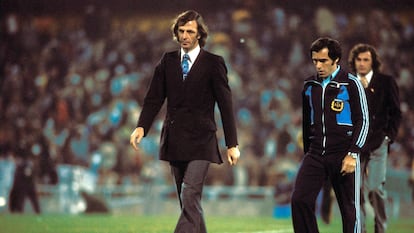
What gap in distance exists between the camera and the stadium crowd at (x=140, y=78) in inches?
757

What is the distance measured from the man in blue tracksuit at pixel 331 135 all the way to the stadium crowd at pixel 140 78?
36.9 feet

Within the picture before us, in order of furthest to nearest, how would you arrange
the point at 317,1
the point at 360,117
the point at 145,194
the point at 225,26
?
the point at 225,26 → the point at 317,1 → the point at 145,194 → the point at 360,117

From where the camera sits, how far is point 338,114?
7.10 metres

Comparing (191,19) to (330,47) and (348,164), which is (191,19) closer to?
(330,47)

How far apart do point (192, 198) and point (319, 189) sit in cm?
104

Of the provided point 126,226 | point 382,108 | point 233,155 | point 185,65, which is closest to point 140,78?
point 126,226

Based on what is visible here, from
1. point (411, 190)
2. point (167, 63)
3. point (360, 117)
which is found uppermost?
point (167, 63)

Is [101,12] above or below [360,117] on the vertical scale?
above

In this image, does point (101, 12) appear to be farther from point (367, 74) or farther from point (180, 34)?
point (180, 34)

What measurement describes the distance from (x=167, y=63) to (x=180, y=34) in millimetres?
276

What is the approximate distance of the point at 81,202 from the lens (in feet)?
57.5

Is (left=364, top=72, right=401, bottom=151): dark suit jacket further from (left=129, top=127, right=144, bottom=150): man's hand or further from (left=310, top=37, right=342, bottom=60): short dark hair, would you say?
(left=129, top=127, right=144, bottom=150): man's hand

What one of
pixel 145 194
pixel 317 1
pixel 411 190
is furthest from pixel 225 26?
pixel 411 190

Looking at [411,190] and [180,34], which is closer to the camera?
[180,34]
